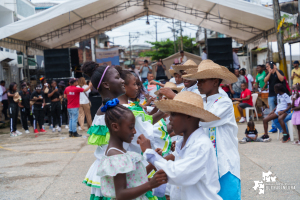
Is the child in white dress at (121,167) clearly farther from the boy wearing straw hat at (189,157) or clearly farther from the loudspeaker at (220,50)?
the loudspeaker at (220,50)

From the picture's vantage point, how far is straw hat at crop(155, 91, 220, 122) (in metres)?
2.27

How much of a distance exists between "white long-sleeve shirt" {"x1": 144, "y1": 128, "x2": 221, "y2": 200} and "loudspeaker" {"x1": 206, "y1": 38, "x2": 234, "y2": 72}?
1285 centimetres

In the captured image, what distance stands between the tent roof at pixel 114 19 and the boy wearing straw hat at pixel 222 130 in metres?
10.2

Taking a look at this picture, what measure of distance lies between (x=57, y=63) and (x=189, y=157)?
15206 mm

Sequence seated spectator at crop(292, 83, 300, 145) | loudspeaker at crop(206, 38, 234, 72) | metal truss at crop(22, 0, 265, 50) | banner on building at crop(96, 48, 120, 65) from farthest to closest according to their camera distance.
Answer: banner on building at crop(96, 48, 120, 65)
metal truss at crop(22, 0, 265, 50)
loudspeaker at crop(206, 38, 234, 72)
seated spectator at crop(292, 83, 300, 145)

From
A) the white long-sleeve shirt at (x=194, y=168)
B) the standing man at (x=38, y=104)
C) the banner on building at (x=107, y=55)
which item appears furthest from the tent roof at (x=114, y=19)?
the white long-sleeve shirt at (x=194, y=168)

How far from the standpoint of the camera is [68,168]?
256 inches

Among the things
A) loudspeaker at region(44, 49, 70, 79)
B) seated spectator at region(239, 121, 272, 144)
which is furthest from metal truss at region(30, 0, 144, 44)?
seated spectator at region(239, 121, 272, 144)

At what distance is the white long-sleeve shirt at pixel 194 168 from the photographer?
213 cm

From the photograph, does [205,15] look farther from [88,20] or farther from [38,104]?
[38,104]

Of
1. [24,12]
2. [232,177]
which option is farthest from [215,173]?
[24,12]

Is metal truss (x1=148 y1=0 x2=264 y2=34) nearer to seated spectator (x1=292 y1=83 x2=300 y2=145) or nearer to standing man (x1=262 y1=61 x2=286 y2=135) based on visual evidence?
standing man (x1=262 y1=61 x2=286 y2=135)

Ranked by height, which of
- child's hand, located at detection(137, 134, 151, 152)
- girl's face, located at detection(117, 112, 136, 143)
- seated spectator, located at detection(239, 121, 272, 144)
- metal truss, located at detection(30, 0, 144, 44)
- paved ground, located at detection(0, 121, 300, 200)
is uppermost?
metal truss, located at detection(30, 0, 144, 44)

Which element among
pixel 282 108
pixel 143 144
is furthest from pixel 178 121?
pixel 282 108
